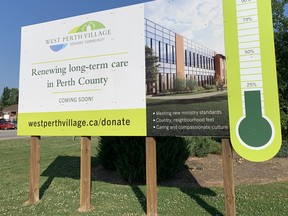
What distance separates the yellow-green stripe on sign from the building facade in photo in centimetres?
58

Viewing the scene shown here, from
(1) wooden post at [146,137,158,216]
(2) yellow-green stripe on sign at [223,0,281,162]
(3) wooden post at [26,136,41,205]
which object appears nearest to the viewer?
(2) yellow-green stripe on sign at [223,0,281,162]

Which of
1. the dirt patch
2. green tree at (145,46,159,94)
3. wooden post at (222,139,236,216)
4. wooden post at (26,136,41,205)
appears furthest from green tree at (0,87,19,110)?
wooden post at (222,139,236,216)

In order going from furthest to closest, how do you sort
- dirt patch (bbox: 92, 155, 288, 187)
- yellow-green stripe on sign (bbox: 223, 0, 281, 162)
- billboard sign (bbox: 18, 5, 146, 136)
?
dirt patch (bbox: 92, 155, 288, 187) → billboard sign (bbox: 18, 5, 146, 136) → yellow-green stripe on sign (bbox: 223, 0, 281, 162)

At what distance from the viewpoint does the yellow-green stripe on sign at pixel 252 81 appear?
4.24m

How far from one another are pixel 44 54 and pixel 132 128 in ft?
7.55

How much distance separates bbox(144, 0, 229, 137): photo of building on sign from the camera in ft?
15.4

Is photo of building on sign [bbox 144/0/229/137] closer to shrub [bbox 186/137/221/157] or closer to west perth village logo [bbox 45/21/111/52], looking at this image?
west perth village logo [bbox 45/21/111/52]

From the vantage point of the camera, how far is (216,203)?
5660mm

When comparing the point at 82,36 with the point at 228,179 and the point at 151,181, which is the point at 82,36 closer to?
A: the point at 151,181

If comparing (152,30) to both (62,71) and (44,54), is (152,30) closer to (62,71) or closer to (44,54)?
(62,71)

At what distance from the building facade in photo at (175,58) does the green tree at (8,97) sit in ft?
390

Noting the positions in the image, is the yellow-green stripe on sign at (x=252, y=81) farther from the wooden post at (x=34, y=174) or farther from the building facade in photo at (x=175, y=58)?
the wooden post at (x=34, y=174)

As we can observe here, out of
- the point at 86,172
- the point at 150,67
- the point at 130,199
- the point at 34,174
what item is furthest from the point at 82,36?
the point at 130,199

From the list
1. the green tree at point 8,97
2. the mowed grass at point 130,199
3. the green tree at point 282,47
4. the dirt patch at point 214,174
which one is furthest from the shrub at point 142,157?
the green tree at point 8,97
